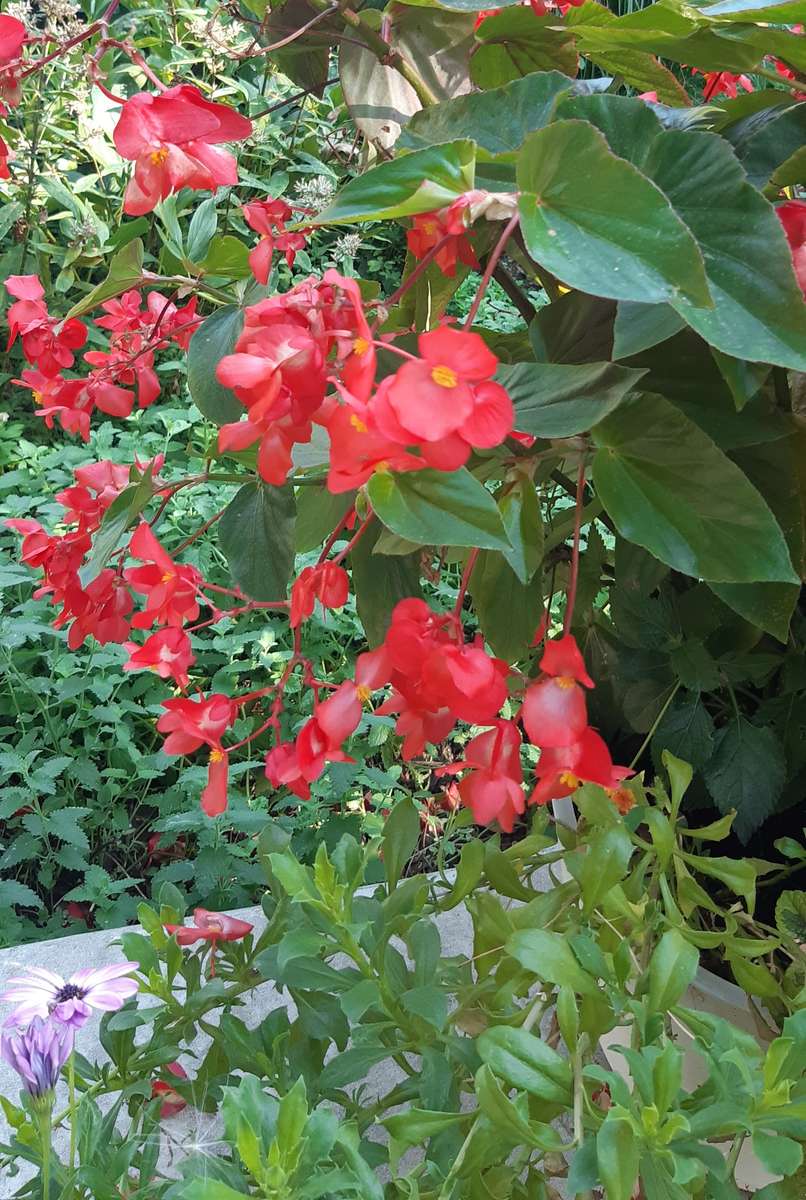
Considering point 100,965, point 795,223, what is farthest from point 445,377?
point 100,965

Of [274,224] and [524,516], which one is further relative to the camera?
[274,224]

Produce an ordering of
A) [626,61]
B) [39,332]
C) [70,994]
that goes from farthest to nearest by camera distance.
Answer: [39,332]
[626,61]
[70,994]

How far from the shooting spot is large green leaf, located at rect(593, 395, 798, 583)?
36cm

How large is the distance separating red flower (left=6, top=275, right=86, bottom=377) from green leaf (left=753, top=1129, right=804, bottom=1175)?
0.50 m

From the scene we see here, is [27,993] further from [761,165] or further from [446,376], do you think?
[761,165]

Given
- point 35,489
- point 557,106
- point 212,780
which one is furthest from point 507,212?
point 35,489

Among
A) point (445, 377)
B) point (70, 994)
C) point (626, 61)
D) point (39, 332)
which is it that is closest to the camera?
point (445, 377)

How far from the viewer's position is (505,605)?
490 mm

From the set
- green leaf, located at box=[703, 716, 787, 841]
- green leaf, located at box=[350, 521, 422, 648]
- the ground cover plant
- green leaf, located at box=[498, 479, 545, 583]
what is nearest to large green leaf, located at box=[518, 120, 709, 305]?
the ground cover plant

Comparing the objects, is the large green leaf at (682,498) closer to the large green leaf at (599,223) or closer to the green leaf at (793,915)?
the large green leaf at (599,223)

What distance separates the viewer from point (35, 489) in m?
1.52

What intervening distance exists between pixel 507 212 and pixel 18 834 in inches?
40.8

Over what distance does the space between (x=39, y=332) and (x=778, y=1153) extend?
0.54 meters

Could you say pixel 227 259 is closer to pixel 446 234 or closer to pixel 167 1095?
pixel 446 234
